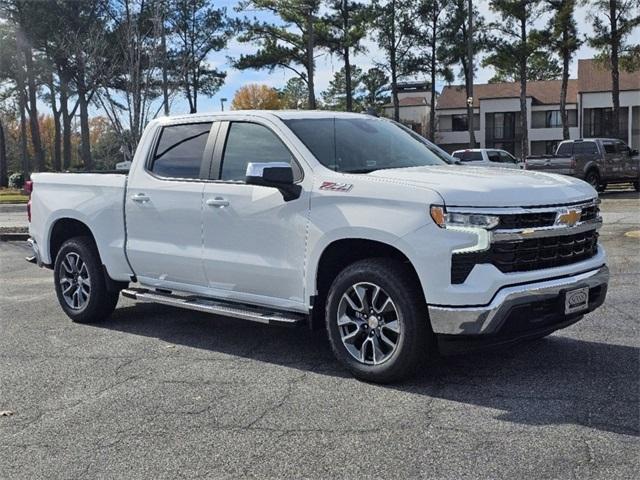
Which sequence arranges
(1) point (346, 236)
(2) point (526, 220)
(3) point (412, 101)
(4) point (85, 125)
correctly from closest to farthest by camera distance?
(2) point (526, 220) < (1) point (346, 236) < (4) point (85, 125) < (3) point (412, 101)

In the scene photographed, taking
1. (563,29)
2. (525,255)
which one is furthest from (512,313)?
(563,29)

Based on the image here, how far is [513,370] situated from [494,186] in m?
1.42

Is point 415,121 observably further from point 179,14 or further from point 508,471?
point 508,471

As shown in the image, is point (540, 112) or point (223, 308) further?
point (540, 112)

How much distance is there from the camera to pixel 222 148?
6.08 m

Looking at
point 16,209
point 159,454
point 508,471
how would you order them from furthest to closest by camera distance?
1. point 16,209
2. point 159,454
3. point 508,471

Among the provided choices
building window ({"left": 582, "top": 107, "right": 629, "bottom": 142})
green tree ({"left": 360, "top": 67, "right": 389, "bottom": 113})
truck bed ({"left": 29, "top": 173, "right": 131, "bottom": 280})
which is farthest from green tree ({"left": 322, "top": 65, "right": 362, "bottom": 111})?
truck bed ({"left": 29, "top": 173, "right": 131, "bottom": 280})

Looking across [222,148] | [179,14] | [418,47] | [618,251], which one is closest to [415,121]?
[418,47]

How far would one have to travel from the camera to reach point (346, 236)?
503 centimetres

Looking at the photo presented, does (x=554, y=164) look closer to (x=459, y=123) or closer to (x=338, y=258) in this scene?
(x=338, y=258)

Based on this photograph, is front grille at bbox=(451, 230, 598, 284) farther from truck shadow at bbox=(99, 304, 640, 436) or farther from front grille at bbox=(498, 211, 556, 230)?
truck shadow at bbox=(99, 304, 640, 436)

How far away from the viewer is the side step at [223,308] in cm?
539

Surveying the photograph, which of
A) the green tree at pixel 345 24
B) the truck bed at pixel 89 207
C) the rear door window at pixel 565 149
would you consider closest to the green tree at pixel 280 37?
the green tree at pixel 345 24

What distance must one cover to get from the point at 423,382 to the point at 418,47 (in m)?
48.3
